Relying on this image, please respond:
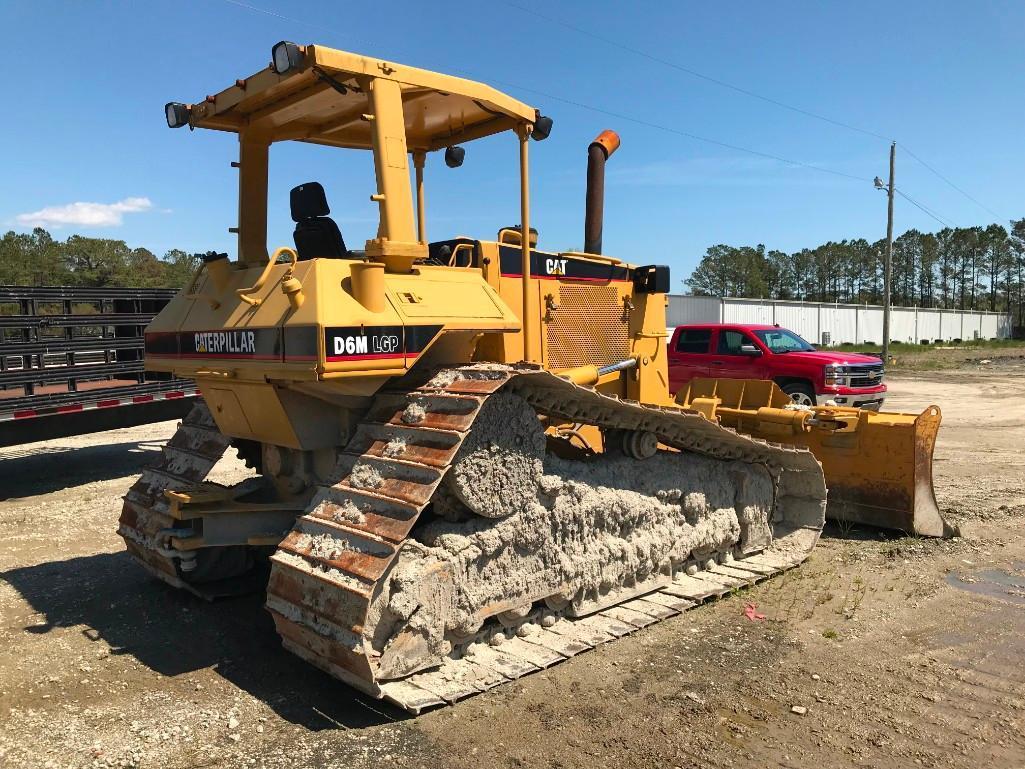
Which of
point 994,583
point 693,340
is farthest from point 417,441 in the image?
point 693,340

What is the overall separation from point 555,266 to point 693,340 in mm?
9187

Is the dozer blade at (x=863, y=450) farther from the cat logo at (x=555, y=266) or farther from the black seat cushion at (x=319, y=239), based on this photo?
the black seat cushion at (x=319, y=239)

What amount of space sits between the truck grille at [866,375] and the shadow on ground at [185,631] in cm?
1090

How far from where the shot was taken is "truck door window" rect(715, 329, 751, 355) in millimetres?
13945

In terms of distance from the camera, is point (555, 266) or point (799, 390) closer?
point (555, 266)

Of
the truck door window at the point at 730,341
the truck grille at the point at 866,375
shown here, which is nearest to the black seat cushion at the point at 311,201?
the truck door window at the point at 730,341

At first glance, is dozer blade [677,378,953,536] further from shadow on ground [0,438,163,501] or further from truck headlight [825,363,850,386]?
shadow on ground [0,438,163,501]

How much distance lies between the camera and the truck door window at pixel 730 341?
45.8 ft

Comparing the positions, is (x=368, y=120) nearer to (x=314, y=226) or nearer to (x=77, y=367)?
(x=314, y=226)

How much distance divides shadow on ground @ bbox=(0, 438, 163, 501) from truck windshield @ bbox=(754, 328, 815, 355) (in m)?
9.92

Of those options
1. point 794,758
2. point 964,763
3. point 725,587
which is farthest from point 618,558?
point 964,763

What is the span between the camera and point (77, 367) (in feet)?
30.5

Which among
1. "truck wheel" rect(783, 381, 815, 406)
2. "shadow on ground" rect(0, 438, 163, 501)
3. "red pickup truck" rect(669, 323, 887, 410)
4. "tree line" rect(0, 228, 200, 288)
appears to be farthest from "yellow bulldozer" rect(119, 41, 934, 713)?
"tree line" rect(0, 228, 200, 288)

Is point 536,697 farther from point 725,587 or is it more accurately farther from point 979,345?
point 979,345
